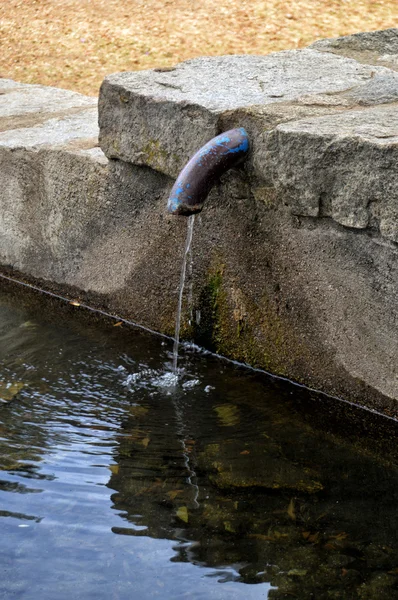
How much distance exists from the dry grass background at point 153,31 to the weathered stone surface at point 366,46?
3.81 meters

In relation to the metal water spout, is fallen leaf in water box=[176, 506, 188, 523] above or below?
below

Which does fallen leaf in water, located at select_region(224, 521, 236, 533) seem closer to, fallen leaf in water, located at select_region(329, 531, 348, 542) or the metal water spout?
fallen leaf in water, located at select_region(329, 531, 348, 542)

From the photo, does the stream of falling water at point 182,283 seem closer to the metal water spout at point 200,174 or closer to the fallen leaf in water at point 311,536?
the metal water spout at point 200,174

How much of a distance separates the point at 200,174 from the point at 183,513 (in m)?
1.18

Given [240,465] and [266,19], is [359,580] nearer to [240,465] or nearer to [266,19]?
[240,465]

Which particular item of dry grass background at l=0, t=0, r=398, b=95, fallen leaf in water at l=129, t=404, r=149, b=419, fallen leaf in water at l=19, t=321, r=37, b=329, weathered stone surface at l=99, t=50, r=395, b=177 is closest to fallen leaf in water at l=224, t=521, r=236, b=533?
fallen leaf in water at l=129, t=404, r=149, b=419

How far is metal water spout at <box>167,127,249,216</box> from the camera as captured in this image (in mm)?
2830

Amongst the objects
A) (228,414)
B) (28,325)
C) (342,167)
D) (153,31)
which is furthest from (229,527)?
(153,31)

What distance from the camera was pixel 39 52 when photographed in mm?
8531

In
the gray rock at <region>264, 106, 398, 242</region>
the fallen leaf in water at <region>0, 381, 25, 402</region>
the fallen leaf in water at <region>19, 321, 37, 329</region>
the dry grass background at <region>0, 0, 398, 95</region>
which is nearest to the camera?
the gray rock at <region>264, 106, 398, 242</region>

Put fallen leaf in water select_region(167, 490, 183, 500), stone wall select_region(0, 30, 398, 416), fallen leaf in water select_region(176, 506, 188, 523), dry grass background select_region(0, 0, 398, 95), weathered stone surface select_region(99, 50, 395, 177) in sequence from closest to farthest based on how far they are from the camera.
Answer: fallen leaf in water select_region(176, 506, 188, 523) → fallen leaf in water select_region(167, 490, 183, 500) → stone wall select_region(0, 30, 398, 416) → weathered stone surface select_region(99, 50, 395, 177) → dry grass background select_region(0, 0, 398, 95)

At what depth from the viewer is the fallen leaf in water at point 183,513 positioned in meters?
2.23

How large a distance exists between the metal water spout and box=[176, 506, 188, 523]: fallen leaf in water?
1.06 metres

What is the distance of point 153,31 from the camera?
854 centimetres
